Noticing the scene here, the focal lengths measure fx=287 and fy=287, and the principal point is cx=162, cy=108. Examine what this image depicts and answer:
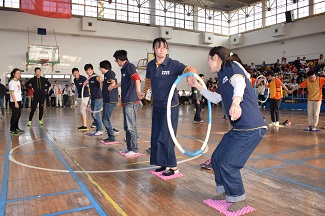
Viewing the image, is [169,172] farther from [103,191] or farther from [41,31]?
[41,31]

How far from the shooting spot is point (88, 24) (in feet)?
82.0

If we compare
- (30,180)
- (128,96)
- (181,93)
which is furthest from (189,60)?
(30,180)

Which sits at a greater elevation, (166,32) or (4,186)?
(166,32)

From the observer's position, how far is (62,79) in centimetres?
2606

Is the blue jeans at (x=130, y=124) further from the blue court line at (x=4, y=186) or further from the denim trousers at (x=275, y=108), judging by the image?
the denim trousers at (x=275, y=108)

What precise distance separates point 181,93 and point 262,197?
25.8m

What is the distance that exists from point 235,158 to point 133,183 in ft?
5.68

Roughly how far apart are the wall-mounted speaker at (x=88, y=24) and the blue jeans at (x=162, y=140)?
890 inches

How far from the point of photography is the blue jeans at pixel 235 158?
2.93 m

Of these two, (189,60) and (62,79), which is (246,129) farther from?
(189,60)

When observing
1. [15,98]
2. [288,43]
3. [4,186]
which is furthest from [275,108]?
[288,43]

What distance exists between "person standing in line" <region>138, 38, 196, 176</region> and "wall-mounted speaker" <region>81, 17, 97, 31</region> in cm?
2239

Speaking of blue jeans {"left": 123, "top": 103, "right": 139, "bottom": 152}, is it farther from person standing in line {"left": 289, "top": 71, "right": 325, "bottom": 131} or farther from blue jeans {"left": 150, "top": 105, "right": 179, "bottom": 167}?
person standing in line {"left": 289, "top": 71, "right": 325, "bottom": 131}

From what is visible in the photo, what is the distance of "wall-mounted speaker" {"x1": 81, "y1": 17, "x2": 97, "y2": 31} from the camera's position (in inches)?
975
